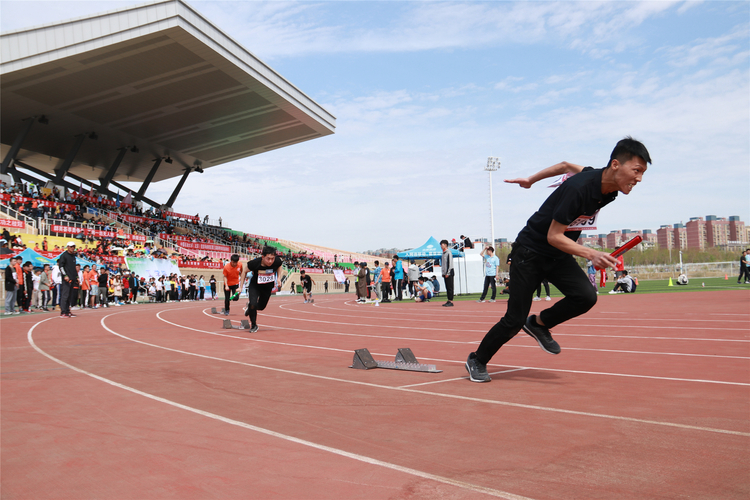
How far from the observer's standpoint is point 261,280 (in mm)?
11203

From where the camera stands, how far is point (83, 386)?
5430mm

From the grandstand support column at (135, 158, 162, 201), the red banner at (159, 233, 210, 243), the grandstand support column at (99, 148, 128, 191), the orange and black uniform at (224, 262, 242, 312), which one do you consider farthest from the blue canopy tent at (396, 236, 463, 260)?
the grandstand support column at (135, 158, 162, 201)

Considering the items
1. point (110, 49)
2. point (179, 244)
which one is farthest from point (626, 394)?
point (179, 244)

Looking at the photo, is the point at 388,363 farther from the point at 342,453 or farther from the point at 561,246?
the point at 342,453

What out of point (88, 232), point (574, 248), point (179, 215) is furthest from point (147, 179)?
point (574, 248)

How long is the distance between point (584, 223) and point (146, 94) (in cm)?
3891

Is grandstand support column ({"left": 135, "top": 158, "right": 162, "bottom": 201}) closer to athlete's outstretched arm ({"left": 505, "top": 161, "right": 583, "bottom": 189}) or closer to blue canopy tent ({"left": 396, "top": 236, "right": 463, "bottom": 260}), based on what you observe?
blue canopy tent ({"left": 396, "top": 236, "right": 463, "bottom": 260})

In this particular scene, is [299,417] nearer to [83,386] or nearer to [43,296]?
[83,386]

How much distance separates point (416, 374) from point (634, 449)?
290 cm

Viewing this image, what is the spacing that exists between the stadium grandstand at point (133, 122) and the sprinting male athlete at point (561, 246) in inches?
840

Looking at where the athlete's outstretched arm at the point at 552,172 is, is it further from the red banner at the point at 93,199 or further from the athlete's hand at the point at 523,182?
the red banner at the point at 93,199

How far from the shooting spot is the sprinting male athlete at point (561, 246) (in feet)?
13.8

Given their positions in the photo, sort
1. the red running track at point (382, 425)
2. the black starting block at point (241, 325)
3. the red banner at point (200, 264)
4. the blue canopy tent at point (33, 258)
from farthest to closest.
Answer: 1. the red banner at point (200, 264)
2. the blue canopy tent at point (33, 258)
3. the black starting block at point (241, 325)
4. the red running track at point (382, 425)

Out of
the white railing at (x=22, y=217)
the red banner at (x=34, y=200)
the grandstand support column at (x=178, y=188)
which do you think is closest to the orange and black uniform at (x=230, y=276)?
the white railing at (x=22, y=217)
